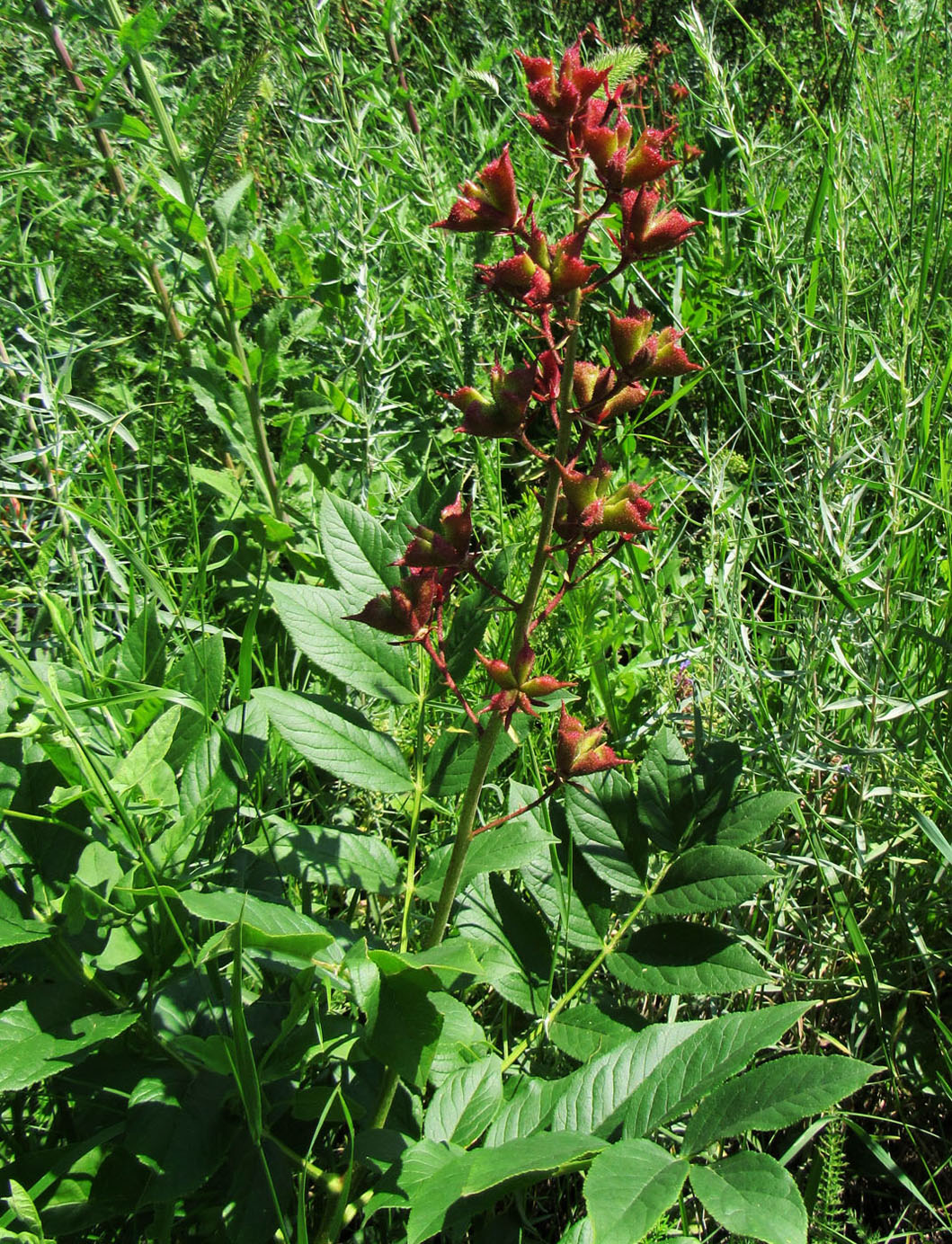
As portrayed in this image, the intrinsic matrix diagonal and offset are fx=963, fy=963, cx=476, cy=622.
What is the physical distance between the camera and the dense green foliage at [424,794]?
1.19 metres

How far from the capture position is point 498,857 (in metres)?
1.39

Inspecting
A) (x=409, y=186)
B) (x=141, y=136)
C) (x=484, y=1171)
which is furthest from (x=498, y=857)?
(x=409, y=186)

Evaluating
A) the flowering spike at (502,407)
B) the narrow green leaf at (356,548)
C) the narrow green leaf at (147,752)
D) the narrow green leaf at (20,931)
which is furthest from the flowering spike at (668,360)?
the narrow green leaf at (20,931)

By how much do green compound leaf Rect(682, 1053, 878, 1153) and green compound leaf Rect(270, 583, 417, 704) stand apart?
0.75m

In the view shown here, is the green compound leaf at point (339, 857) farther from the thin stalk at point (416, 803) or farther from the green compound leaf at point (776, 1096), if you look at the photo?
the green compound leaf at point (776, 1096)

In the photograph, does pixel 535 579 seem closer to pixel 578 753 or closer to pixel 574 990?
pixel 578 753

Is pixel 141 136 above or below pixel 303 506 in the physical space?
above

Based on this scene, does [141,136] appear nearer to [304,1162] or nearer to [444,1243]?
[304,1162]

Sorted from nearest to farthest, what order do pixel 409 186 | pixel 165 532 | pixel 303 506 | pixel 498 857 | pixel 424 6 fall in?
pixel 498 857
pixel 165 532
pixel 303 506
pixel 409 186
pixel 424 6

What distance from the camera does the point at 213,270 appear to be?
215 cm

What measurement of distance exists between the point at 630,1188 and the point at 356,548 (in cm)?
103

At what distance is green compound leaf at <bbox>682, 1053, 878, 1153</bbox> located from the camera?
3.46 ft

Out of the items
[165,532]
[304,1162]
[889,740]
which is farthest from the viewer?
[165,532]

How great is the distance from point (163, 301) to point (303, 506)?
1.97 ft
